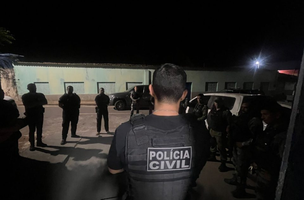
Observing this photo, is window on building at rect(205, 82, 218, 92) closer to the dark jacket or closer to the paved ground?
the paved ground

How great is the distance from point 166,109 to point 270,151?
6.24 ft

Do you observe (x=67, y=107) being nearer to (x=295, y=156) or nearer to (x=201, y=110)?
(x=201, y=110)

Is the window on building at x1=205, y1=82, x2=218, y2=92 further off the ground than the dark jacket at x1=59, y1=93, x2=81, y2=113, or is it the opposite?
the window on building at x1=205, y1=82, x2=218, y2=92

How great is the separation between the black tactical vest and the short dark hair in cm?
26

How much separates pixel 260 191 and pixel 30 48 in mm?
27514

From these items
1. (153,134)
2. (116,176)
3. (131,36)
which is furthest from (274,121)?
(131,36)

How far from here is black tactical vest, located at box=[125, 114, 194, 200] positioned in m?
1.14

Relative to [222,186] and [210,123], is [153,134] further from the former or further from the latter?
[210,123]

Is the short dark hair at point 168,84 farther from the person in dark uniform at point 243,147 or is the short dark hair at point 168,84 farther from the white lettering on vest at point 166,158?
the person in dark uniform at point 243,147

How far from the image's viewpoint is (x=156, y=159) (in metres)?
1.15

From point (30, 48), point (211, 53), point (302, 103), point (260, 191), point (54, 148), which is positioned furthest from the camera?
point (211, 53)

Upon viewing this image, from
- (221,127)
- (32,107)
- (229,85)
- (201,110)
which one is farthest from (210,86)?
(32,107)

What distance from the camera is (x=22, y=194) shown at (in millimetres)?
2713

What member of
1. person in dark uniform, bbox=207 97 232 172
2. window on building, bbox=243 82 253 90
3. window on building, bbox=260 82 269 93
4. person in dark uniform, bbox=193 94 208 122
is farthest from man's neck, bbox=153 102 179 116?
window on building, bbox=260 82 269 93
